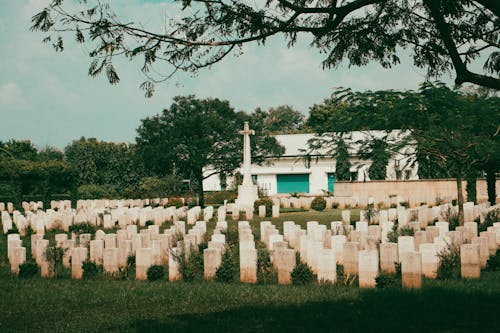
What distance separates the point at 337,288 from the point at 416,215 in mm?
10905

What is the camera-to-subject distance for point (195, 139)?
35.1m

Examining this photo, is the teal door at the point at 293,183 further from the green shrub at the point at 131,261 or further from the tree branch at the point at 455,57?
the tree branch at the point at 455,57

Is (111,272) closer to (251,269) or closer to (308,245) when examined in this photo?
(251,269)

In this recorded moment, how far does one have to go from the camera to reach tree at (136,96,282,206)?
34781 mm

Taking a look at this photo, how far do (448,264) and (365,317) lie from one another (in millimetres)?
3780

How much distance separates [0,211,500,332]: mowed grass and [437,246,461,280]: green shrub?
553 mm

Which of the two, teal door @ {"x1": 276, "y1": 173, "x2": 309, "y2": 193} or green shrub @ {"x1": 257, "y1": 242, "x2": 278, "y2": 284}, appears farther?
teal door @ {"x1": 276, "y1": 173, "x2": 309, "y2": 193}

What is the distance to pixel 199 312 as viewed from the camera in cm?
755

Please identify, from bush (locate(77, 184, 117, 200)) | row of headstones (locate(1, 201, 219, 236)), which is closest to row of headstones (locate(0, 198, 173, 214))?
row of headstones (locate(1, 201, 219, 236))

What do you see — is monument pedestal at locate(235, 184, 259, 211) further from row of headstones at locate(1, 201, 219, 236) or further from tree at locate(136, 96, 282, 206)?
tree at locate(136, 96, 282, 206)

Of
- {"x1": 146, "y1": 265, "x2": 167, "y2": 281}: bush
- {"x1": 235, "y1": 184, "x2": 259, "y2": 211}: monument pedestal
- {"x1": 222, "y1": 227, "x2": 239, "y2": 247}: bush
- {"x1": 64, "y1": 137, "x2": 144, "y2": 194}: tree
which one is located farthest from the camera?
{"x1": 64, "y1": 137, "x2": 144, "y2": 194}: tree

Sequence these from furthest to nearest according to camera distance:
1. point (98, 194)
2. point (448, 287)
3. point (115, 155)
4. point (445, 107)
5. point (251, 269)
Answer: point (115, 155), point (98, 194), point (445, 107), point (251, 269), point (448, 287)

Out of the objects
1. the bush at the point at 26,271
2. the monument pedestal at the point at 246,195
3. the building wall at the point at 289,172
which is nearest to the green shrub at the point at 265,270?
the bush at the point at 26,271

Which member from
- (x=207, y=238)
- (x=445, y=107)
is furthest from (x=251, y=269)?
(x=445, y=107)
